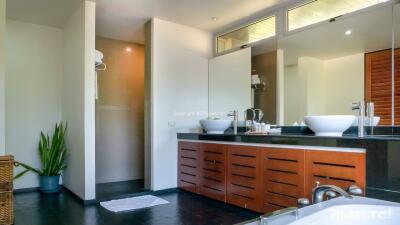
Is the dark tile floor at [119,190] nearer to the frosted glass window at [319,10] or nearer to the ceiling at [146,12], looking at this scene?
the ceiling at [146,12]

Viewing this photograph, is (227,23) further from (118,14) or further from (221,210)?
(221,210)

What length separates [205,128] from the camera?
163 inches

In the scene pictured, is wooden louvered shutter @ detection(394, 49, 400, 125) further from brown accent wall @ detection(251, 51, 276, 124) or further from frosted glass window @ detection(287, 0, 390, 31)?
brown accent wall @ detection(251, 51, 276, 124)

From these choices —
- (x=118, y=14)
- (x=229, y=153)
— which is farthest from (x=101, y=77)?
(x=229, y=153)

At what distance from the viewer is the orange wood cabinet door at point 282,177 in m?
2.60

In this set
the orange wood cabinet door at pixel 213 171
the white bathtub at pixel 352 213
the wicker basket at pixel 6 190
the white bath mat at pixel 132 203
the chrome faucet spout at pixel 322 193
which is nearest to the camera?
the white bathtub at pixel 352 213

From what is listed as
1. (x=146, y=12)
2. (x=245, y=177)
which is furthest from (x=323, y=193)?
(x=146, y=12)

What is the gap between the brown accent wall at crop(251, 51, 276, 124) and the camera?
3711mm

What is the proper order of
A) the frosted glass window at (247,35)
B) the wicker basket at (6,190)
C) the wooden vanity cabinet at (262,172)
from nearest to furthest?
the wooden vanity cabinet at (262,172) → the wicker basket at (6,190) → the frosted glass window at (247,35)

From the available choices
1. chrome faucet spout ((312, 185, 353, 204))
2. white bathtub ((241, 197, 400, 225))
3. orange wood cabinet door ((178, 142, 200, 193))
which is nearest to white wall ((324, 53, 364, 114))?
chrome faucet spout ((312, 185, 353, 204))

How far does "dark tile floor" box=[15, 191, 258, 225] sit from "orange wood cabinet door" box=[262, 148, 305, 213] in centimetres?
35

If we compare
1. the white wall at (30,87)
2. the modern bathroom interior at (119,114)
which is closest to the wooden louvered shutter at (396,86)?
the modern bathroom interior at (119,114)

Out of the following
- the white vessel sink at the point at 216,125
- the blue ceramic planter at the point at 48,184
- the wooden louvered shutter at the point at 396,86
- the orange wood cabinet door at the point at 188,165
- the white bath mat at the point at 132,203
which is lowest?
the white bath mat at the point at 132,203

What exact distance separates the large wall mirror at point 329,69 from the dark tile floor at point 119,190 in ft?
6.41
